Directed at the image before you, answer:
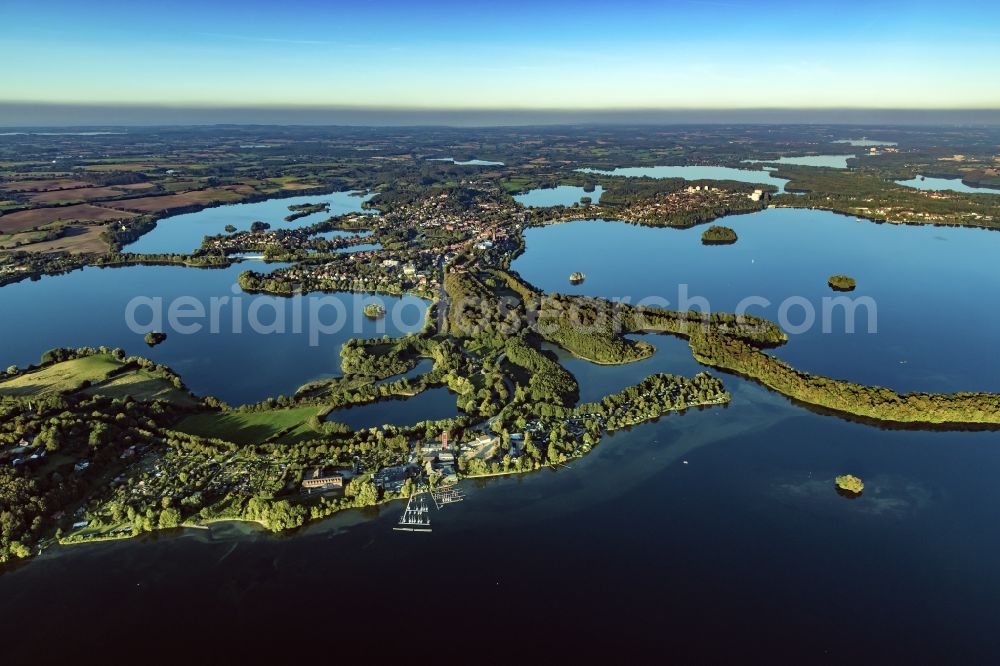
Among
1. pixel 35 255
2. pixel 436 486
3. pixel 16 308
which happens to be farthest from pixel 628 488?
pixel 35 255

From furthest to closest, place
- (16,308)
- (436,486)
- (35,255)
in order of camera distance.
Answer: (35,255)
(16,308)
(436,486)

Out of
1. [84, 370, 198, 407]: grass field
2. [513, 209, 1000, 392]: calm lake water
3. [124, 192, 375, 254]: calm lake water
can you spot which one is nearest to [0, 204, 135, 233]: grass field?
[124, 192, 375, 254]: calm lake water

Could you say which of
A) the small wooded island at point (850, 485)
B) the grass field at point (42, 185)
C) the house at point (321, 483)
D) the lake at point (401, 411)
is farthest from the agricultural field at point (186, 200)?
the small wooded island at point (850, 485)

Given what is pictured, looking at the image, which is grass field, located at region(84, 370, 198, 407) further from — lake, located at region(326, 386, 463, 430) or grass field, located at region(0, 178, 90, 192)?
grass field, located at region(0, 178, 90, 192)

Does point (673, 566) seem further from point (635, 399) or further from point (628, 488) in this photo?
point (635, 399)

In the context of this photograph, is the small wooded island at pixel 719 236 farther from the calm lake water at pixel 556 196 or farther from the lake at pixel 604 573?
the lake at pixel 604 573
